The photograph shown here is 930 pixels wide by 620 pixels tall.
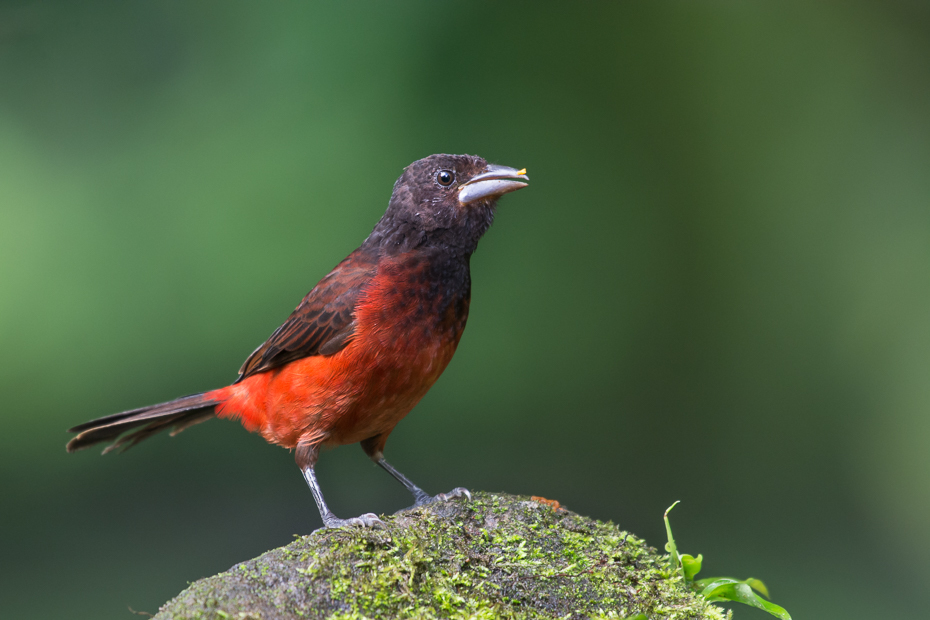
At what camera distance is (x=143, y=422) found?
4.11m

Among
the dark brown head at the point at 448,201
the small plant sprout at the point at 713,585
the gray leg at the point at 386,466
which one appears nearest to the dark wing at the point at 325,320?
the dark brown head at the point at 448,201

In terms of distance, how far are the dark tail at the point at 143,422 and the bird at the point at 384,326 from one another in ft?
1.45

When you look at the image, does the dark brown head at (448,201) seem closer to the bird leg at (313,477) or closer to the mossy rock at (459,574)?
the bird leg at (313,477)

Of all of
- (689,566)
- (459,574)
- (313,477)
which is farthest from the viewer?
(313,477)

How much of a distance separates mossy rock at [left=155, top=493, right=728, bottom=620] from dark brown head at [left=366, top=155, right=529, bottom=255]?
1.23 meters

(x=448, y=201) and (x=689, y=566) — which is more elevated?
(x=448, y=201)

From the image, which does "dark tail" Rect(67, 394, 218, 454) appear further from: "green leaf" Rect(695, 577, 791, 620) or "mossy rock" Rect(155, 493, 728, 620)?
"green leaf" Rect(695, 577, 791, 620)

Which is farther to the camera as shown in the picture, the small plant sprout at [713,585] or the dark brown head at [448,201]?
the dark brown head at [448,201]

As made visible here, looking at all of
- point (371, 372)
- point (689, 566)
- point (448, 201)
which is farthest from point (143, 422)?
point (689, 566)

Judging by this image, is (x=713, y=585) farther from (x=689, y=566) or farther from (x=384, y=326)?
(x=384, y=326)

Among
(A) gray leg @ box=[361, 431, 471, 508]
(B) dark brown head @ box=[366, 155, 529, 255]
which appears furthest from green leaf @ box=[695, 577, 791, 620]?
(B) dark brown head @ box=[366, 155, 529, 255]

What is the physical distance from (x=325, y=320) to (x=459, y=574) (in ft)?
4.59

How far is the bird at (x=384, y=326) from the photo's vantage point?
11.0 feet

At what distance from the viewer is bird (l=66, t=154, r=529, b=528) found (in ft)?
11.0
